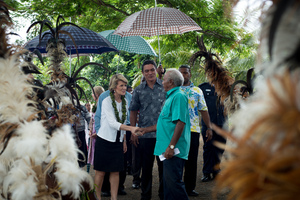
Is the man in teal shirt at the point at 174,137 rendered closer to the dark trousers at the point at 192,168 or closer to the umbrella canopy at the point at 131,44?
the dark trousers at the point at 192,168

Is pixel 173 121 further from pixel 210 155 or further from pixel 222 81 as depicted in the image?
pixel 210 155

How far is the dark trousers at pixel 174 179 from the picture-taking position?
14.6 feet

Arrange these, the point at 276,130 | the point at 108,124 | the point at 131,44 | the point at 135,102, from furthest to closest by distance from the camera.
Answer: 1. the point at 131,44
2. the point at 135,102
3. the point at 108,124
4. the point at 276,130

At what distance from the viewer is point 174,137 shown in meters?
4.38

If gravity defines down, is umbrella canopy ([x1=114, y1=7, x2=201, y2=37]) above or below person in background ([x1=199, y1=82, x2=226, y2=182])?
above

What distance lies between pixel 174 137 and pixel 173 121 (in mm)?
222

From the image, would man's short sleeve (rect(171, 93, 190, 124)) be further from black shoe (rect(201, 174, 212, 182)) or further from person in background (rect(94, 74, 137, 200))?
black shoe (rect(201, 174, 212, 182))

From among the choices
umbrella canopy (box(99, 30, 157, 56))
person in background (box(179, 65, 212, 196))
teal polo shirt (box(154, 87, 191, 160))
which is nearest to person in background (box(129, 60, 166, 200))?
person in background (box(179, 65, 212, 196))

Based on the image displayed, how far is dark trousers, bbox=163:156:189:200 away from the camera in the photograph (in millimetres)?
4441

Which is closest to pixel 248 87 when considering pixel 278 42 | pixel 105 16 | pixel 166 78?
pixel 166 78

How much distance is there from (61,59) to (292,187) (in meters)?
2.70

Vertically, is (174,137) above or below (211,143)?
→ above

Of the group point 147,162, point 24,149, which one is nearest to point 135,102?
point 147,162

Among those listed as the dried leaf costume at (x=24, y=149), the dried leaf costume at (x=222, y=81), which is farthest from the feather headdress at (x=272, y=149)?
the dried leaf costume at (x=222, y=81)
